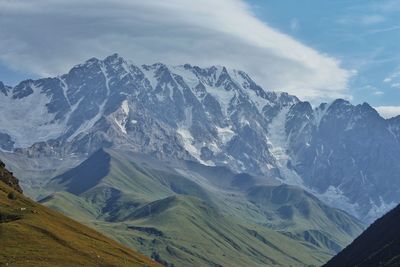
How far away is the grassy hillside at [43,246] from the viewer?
6216 inches

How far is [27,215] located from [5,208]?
266 inches

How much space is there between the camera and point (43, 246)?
170 metres

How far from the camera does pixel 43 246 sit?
556 feet

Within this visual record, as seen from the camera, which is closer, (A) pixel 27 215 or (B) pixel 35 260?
(B) pixel 35 260

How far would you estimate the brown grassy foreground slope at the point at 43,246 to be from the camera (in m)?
158

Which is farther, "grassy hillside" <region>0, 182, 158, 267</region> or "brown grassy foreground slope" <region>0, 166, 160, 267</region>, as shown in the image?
"brown grassy foreground slope" <region>0, 166, 160, 267</region>

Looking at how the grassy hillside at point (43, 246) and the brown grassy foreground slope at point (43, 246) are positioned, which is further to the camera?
the brown grassy foreground slope at point (43, 246)

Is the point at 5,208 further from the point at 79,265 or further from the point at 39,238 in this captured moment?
the point at 79,265

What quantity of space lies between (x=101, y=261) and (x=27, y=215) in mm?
28744

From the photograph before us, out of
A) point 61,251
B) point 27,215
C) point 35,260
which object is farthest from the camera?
point 27,215

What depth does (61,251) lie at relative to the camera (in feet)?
559

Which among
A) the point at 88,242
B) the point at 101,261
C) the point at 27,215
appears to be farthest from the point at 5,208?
the point at 101,261

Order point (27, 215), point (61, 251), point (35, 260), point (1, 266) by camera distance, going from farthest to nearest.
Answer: point (27, 215), point (61, 251), point (35, 260), point (1, 266)

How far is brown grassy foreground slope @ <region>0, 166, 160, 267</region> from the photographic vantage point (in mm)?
157988
